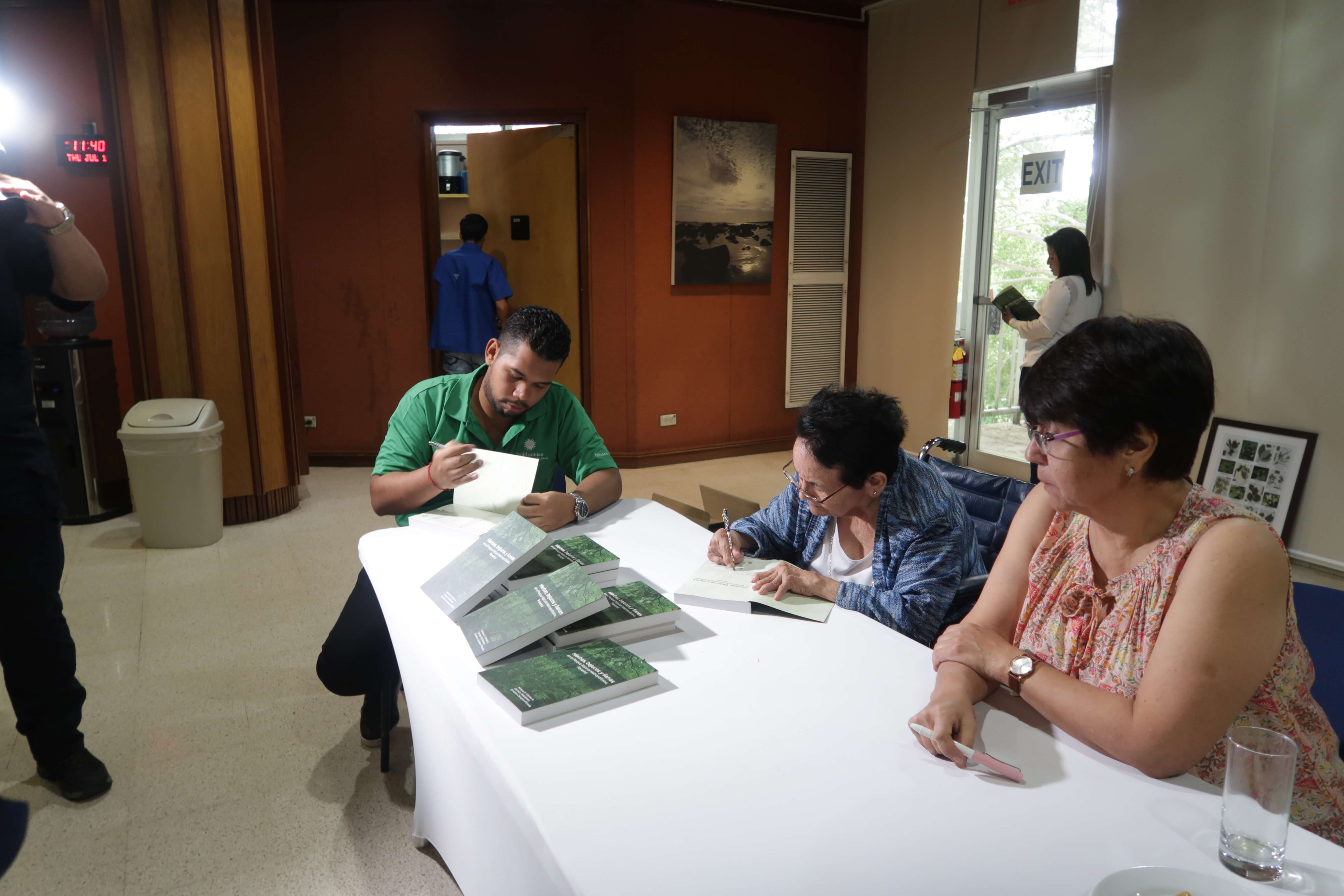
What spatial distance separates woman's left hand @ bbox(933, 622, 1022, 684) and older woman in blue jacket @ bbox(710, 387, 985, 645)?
0.36 meters

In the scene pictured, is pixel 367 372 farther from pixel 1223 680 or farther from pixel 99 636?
pixel 1223 680

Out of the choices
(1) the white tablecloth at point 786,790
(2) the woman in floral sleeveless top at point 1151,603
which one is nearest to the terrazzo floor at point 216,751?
(1) the white tablecloth at point 786,790

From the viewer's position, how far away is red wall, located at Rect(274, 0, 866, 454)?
5.63m

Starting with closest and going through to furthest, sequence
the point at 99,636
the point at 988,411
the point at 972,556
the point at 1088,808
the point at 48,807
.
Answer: the point at 1088,808
the point at 972,556
the point at 48,807
the point at 99,636
the point at 988,411

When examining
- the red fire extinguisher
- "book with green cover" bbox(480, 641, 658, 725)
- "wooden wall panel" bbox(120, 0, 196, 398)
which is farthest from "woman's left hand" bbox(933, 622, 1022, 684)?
the red fire extinguisher

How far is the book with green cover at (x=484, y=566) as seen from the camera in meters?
1.78

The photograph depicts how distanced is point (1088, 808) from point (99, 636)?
360cm

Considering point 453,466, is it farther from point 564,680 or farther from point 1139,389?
point 1139,389

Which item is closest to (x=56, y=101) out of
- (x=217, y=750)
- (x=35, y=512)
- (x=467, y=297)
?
(x=467, y=297)

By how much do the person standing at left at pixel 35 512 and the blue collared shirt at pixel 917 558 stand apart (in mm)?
1915

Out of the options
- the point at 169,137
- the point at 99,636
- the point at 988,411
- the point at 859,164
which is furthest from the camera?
the point at 859,164

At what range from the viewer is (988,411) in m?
5.98

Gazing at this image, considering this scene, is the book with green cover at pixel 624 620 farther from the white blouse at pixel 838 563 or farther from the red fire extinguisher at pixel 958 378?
the red fire extinguisher at pixel 958 378

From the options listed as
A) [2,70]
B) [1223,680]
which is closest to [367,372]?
[2,70]
